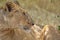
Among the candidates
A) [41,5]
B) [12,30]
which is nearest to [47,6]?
[41,5]

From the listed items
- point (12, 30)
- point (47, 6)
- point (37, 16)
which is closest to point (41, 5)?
point (47, 6)

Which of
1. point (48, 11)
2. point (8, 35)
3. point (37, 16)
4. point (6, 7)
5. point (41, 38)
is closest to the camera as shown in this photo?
point (8, 35)

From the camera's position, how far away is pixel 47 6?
736 centimetres

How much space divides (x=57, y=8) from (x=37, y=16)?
1.29m

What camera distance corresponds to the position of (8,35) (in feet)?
7.86

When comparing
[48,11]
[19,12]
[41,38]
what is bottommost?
[48,11]

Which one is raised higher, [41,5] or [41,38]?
[41,38]

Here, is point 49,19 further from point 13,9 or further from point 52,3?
point 13,9

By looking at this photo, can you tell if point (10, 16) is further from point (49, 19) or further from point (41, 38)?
point (49, 19)


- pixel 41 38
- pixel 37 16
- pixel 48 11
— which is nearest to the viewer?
pixel 41 38

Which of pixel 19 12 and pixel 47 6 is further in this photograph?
pixel 47 6

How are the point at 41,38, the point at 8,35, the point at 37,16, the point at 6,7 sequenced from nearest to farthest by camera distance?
the point at 8,35 < the point at 41,38 < the point at 6,7 < the point at 37,16

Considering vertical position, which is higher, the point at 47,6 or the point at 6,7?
the point at 6,7

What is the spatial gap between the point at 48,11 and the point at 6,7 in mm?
3850
